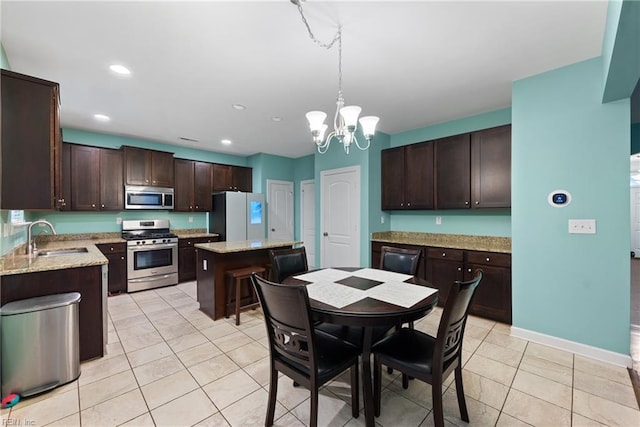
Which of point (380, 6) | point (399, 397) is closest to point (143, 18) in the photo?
point (380, 6)

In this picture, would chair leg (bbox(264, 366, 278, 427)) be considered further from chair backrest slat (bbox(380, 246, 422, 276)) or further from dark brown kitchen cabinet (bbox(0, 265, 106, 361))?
dark brown kitchen cabinet (bbox(0, 265, 106, 361))

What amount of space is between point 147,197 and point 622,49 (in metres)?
5.90

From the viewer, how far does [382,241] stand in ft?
13.9

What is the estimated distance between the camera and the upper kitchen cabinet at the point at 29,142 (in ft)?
6.56

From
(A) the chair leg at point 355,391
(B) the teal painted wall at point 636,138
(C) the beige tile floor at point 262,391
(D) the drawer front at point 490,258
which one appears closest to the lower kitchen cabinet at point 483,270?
(D) the drawer front at point 490,258

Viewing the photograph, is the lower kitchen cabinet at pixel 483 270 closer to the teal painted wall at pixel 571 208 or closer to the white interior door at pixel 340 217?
the teal painted wall at pixel 571 208

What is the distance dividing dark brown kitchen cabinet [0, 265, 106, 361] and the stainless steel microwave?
8.49 feet

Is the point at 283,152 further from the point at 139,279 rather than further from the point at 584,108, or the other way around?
the point at 584,108

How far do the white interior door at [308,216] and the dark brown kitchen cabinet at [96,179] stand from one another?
341 cm

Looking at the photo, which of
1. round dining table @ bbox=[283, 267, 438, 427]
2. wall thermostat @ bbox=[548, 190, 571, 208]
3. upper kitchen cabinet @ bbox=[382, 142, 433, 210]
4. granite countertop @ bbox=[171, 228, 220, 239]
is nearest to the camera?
round dining table @ bbox=[283, 267, 438, 427]

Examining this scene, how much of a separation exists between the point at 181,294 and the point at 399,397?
3634mm

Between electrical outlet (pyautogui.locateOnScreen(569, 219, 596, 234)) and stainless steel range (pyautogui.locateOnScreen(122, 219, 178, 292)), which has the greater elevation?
electrical outlet (pyautogui.locateOnScreen(569, 219, 596, 234))

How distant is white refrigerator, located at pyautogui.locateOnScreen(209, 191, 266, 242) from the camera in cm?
523

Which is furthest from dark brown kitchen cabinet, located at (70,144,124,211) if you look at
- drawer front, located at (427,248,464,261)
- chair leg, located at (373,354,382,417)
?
drawer front, located at (427,248,464,261)
